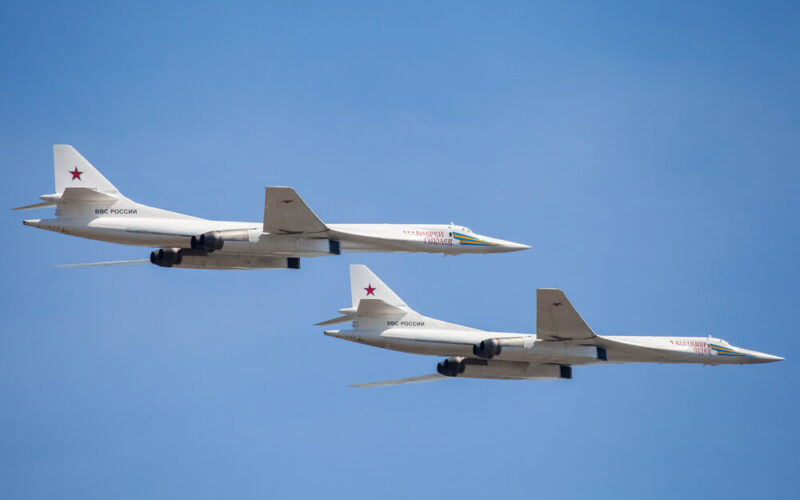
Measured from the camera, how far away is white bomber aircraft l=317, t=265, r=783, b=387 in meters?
44.3

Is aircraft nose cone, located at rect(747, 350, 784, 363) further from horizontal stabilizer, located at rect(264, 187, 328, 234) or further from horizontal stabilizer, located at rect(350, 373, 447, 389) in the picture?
horizontal stabilizer, located at rect(264, 187, 328, 234)

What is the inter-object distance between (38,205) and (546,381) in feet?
64.2

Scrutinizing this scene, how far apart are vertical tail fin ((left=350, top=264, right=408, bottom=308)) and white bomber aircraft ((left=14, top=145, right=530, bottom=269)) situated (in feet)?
11.6

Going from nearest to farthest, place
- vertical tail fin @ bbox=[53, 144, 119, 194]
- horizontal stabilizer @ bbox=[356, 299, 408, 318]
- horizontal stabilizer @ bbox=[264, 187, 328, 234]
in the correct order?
horizontal stabilizer @ bbox=[264, 187, 328, 234]
vertical tail fin @ bbox=[53, 144, 119, 194]
horizontal stabilizer @ bbox=[356, 299, 408, 318]

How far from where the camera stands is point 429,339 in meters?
45.7

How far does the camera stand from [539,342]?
45031 millimetres

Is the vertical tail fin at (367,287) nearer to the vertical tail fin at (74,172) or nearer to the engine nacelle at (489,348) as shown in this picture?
the engine nacelle at (489,348)

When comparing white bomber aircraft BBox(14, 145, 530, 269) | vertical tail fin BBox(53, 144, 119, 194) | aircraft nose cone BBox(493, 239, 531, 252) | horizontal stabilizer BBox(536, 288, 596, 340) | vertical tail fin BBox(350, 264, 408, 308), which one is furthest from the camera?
vertical tail fin BBox(350, 264, 408, 308)

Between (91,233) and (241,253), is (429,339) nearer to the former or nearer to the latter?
(241,253)

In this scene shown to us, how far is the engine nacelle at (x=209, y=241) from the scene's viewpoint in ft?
142

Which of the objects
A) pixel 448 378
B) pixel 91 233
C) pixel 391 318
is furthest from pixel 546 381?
pixel 91 233

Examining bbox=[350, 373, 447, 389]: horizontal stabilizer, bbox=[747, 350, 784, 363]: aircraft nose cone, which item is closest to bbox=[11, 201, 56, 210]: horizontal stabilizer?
bbox=[350, 373, 447, 389]: horizontal stabilizer

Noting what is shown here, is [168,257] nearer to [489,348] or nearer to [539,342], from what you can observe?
[489,348]

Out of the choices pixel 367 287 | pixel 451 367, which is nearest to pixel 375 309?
pixel 367 287
